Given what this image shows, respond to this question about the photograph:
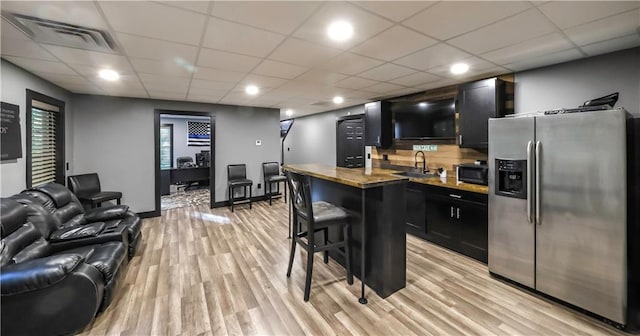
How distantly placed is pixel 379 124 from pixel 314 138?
3325mm

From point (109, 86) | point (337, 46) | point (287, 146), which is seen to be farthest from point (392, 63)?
point (287, 146)

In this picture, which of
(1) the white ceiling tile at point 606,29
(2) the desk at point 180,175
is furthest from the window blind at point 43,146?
(1) the white ceiling tile at point 606,29

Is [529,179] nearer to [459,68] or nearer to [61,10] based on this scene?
[459,68]

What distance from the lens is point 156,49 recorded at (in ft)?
8.35

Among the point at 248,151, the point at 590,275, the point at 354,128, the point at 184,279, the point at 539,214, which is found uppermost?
the point at 354,128

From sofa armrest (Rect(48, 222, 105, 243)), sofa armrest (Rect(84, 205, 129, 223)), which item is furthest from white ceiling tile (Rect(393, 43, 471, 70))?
sofa armrest (Rect(84, 205, 129, 223))

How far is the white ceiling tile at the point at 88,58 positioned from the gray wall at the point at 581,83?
4.71 m

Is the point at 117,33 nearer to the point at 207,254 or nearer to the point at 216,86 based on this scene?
the point at 216,86

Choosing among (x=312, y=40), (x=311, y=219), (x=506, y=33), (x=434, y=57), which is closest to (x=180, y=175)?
(x=311, y=219)

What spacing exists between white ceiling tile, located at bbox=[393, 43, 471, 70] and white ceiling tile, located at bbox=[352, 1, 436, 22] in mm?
805

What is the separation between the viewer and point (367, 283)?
2676mm

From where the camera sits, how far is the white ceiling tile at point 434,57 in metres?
2.66

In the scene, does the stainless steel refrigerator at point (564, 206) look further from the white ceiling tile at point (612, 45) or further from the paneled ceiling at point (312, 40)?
the white ceiling tile at point (612, 45)

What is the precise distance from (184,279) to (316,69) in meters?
2.80
